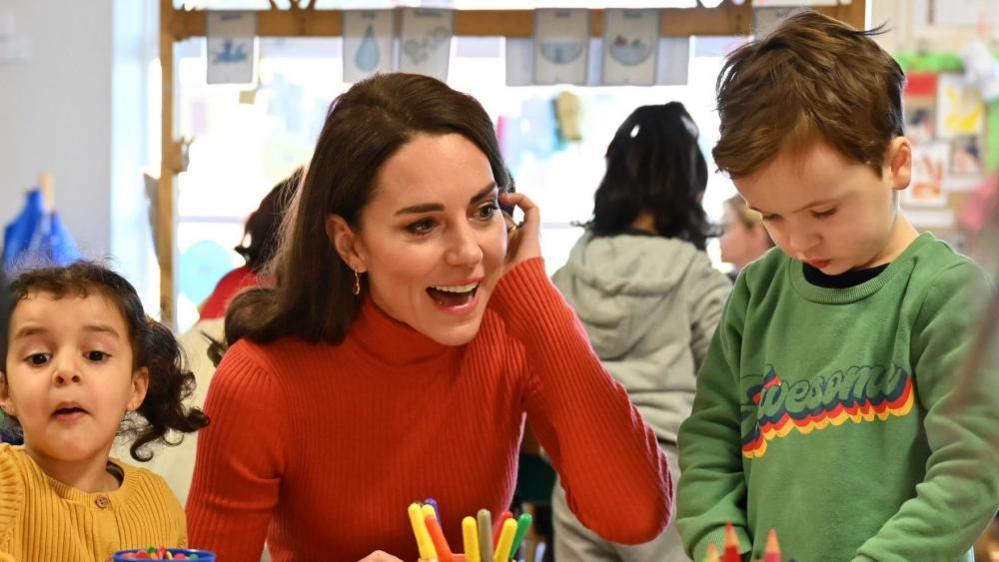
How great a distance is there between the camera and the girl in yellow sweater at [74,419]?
109cm

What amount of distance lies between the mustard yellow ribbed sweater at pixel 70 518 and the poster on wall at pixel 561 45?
242 centimetres

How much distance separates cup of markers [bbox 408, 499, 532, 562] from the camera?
3.43 feet

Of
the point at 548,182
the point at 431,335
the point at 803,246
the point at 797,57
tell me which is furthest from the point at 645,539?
the point at 548,182

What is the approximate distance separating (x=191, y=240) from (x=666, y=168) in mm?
2334

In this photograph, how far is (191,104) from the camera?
4.62 metres

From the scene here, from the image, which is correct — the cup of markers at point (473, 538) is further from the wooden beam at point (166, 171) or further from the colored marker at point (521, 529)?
the wooden beam at point (166, 171)

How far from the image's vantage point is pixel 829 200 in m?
1.11

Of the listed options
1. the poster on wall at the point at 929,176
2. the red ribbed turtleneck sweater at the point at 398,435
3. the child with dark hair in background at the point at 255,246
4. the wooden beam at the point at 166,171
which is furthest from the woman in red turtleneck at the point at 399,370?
the poster on wall at the point at 929,176

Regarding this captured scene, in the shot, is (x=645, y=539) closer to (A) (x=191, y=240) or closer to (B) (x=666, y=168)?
(B) (x=666, y=168)

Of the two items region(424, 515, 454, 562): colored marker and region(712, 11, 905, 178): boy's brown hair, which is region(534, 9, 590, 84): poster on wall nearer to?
region(712, 11, 905, 178): boy's brown hair

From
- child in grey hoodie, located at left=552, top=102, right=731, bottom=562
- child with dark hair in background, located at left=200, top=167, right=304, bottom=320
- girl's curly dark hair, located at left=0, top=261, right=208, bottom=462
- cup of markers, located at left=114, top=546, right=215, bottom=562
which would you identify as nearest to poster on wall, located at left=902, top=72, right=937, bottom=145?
child in grey hoodie, located at left=552, top=102, right=731, bottom=562

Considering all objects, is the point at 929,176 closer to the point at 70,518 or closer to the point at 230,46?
the point at 230,46

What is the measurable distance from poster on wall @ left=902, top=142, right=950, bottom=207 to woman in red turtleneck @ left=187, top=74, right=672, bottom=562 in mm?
3136

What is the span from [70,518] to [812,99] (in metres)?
0.77
